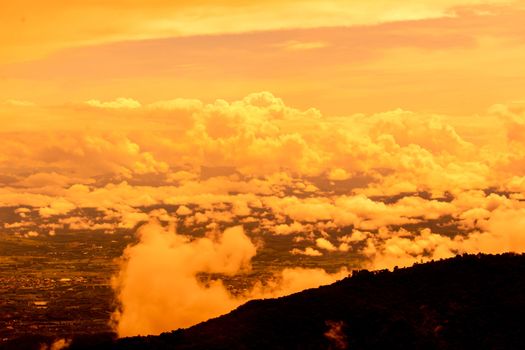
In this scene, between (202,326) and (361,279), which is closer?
(202,326)

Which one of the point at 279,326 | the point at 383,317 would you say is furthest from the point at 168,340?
the point at 383,317

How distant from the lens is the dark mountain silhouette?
541ft

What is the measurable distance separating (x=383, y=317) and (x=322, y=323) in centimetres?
1319

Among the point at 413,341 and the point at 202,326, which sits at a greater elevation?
the point at 202,326

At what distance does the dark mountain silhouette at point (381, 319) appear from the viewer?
541ft

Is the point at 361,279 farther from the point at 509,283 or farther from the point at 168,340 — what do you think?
the point at 168,340

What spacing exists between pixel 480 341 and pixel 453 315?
11171mm

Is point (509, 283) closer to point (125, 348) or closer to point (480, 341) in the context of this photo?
point (480, 341)

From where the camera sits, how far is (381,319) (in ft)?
568

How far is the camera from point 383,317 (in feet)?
571

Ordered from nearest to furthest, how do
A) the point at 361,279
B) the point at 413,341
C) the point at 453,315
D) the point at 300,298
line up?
the point at 413,341 < the point at 453,315 < the point at 300,298 < the point at 361,279

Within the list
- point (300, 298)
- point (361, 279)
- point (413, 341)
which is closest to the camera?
point (413, 341)

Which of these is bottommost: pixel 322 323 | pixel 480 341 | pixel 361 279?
pixel 480 341

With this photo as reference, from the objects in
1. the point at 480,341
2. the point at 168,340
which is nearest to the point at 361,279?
the point at 480,341
